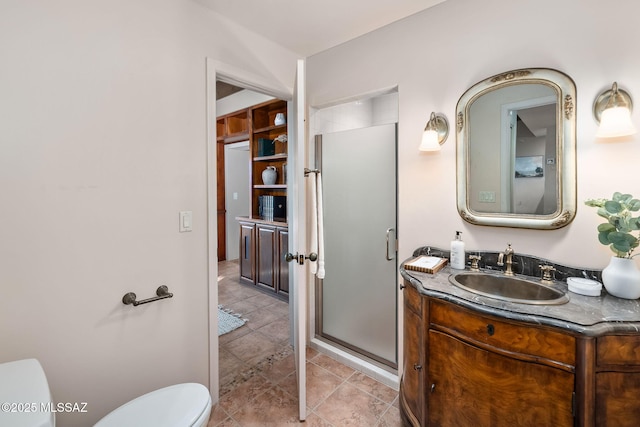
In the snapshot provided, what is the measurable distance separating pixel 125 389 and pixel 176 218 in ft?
3.00

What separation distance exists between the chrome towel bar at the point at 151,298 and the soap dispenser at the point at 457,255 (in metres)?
1.60

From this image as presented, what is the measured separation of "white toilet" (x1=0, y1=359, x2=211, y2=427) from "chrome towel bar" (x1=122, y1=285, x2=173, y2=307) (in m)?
0.42

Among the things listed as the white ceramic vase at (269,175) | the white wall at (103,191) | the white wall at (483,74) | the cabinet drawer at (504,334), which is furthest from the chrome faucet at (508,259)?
the white ceramic vase at (269,175)

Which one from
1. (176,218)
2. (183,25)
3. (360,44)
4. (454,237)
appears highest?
(360,44)

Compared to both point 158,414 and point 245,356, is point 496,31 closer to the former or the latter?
point 158,414

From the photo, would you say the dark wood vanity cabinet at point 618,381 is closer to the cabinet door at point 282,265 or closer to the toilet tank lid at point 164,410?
the toilet tank lid at point 164,410

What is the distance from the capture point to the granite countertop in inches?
37.7

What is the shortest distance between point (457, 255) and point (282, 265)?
2.26m

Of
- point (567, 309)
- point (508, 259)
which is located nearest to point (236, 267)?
point (508, 259)

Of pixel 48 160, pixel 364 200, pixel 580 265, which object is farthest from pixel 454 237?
pixel 48 160

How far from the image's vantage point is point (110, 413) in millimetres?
1165

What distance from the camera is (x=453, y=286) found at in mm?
1340

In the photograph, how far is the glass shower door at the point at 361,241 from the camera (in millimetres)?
2096

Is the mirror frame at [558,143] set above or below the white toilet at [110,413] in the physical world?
above
